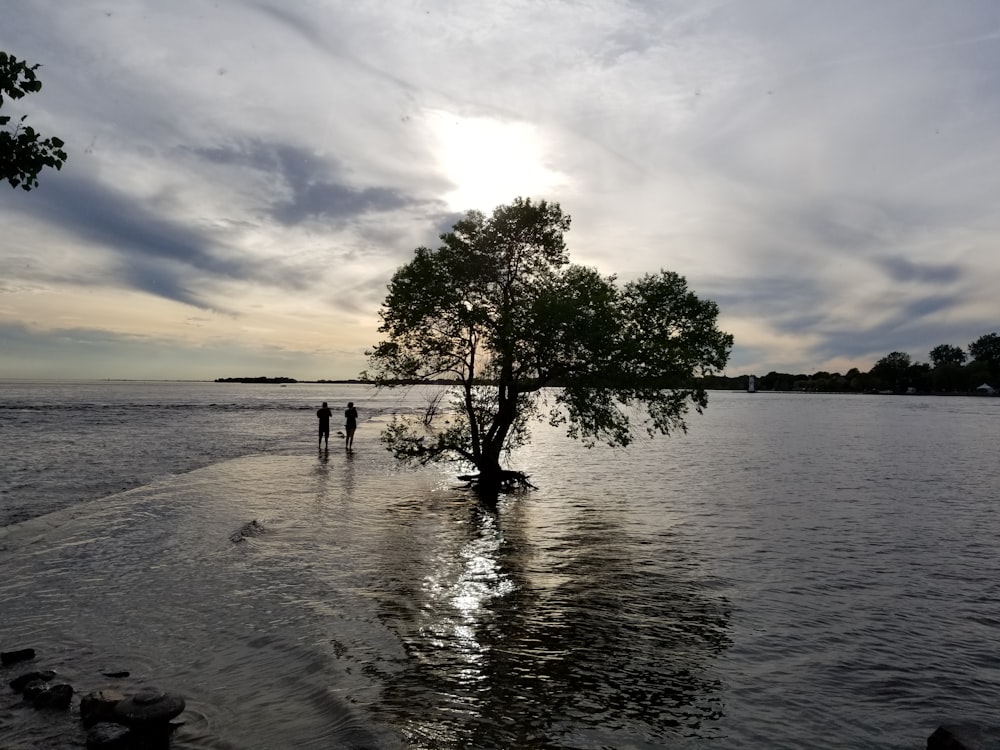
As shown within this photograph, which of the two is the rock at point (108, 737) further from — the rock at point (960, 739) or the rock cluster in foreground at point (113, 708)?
the rock at point (960, 739)

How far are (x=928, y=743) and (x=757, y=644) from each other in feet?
13.8

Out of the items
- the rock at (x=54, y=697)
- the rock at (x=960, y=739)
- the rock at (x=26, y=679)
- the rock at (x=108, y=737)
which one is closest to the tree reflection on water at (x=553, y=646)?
the rock at (x=960, y=739)

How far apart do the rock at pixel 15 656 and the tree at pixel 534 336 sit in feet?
65.5

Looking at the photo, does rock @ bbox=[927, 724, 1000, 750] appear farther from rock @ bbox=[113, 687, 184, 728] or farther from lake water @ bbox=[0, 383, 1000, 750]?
rock @ bbox=[113, 687, 184, 728]

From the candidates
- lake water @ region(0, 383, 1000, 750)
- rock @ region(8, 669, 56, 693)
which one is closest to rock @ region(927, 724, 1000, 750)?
lake water @ region(0, 383, 1000, 750)

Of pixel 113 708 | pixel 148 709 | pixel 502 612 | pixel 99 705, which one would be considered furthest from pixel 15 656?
pixel 502 612

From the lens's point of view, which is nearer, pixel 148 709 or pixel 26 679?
pixel 148 709

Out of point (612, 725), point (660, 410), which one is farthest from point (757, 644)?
point (660, 410)

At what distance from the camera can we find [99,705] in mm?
8344

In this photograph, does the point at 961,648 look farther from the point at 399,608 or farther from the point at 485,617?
the point at 399,608

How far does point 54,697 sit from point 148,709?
111 inches

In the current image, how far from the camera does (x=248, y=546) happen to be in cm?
1867

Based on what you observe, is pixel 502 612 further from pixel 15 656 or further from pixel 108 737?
pixel 15 656

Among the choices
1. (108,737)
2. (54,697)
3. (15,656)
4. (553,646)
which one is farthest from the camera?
(553,646)
